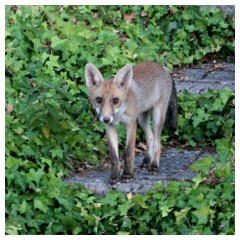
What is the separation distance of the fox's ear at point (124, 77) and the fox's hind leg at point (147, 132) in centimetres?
92

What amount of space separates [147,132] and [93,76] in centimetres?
120

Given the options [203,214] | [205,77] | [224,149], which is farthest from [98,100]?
[205,77]

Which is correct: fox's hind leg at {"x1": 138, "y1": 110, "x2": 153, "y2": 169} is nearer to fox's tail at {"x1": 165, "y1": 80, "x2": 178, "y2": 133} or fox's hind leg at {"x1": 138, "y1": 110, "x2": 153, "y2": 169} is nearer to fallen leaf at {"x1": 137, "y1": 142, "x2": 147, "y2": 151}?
fox's tail at {"x1": 165, "y1": 80, "x2": 178, "y2": 133}

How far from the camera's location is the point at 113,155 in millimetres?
8336

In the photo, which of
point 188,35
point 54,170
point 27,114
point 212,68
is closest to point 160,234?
point 54,170

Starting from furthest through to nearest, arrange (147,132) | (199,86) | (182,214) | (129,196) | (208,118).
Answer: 1. (199,86)
2. (208,118)
3. (147,132)
4. (129,196)
5. (182,214)

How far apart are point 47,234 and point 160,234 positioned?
107cm

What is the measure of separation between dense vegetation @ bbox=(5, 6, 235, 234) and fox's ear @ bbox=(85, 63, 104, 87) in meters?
0.64

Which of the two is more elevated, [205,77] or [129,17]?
[129,17]

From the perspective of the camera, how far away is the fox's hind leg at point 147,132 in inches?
355

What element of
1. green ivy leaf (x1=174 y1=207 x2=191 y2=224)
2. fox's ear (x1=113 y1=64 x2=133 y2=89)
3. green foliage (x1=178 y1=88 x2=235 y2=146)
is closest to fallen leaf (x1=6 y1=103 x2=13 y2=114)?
fox's ear (x1=113 y1=64 x2=133 y2=89)

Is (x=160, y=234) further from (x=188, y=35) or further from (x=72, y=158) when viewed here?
(x=188, y=35)

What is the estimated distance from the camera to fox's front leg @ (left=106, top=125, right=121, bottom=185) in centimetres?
821

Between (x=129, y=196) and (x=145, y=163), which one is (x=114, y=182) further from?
(x=145, y=163)
